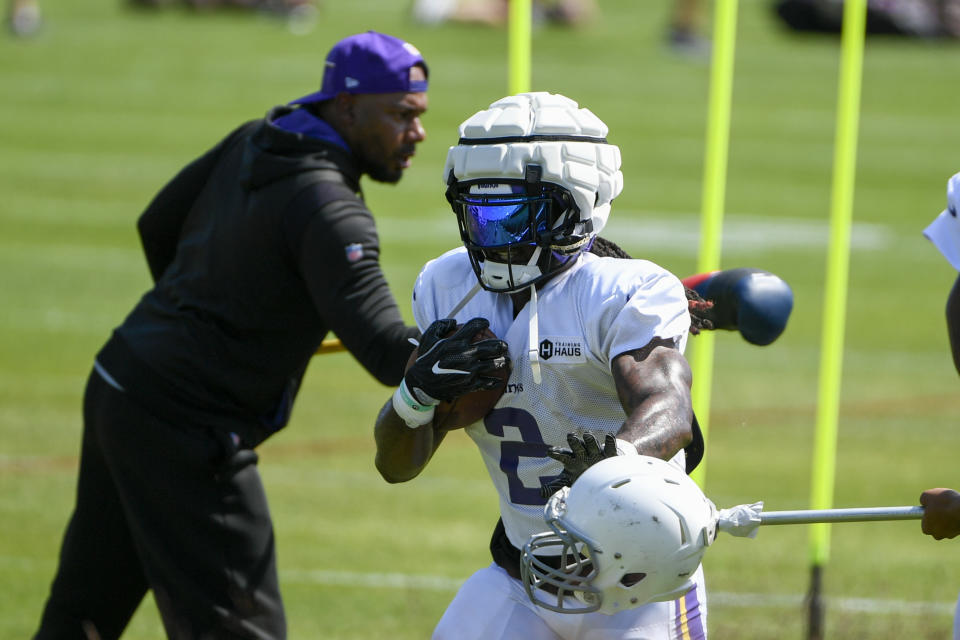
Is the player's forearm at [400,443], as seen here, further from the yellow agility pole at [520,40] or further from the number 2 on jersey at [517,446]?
the yellow agility pole at [520,40]

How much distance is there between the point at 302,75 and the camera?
23797 mm

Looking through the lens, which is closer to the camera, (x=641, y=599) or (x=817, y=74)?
(x=641, y=599)

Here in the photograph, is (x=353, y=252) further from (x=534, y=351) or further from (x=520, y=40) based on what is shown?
(x=520, y=40)

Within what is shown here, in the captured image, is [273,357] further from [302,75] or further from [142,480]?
[302,75]

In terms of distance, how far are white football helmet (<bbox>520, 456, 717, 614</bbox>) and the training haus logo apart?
37cm

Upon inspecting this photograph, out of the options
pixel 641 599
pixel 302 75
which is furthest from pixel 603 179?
pixel 302 75

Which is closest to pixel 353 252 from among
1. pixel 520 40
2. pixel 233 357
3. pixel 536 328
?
pixel 233 357

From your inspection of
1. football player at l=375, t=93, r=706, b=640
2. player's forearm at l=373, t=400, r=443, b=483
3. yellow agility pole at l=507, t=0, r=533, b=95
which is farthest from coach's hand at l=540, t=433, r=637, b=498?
yellow agility pole at l=507, t=0, r=533, b=95

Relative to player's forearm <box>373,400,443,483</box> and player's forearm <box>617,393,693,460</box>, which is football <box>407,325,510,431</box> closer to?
player's forearm <box>373,400,443,483</box>

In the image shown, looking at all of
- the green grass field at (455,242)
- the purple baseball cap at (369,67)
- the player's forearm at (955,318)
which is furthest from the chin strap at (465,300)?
the purple baseball cap at (369,67)

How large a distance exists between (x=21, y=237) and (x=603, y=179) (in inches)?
491

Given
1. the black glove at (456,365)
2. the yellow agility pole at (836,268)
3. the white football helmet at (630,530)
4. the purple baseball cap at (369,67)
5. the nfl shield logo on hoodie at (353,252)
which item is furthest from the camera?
the yellow agility pole at (836,268)

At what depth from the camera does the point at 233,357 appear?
174 inches

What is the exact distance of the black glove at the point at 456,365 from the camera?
10.3 feet
